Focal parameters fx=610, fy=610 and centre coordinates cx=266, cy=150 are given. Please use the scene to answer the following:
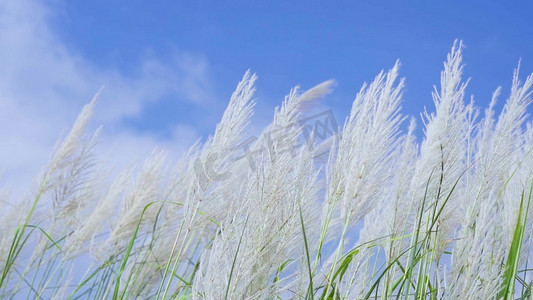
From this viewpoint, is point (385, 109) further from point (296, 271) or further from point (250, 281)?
point (250, 281)

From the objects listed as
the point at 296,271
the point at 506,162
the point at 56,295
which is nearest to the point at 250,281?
the point at 296,271

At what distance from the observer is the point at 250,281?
4.40 feet

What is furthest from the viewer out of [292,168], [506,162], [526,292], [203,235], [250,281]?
[203,235]

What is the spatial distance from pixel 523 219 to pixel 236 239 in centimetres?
115

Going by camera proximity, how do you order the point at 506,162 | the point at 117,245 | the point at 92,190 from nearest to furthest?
the point at 506,162
the point at 117,245
the point at 92,190

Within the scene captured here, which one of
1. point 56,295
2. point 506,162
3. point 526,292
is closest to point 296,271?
point 506,162

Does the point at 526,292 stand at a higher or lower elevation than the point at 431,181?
lower

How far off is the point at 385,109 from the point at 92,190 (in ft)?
8.22

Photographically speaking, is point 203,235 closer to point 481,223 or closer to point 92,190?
point 92,190

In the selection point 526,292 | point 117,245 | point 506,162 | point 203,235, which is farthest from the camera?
point 203,235

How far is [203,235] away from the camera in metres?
3.23

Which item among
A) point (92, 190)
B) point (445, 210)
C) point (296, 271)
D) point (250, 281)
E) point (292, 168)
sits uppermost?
point (92, 190)

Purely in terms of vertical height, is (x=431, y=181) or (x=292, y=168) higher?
(x=431, y=181)

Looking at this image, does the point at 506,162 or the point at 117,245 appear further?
the point at 117,245
